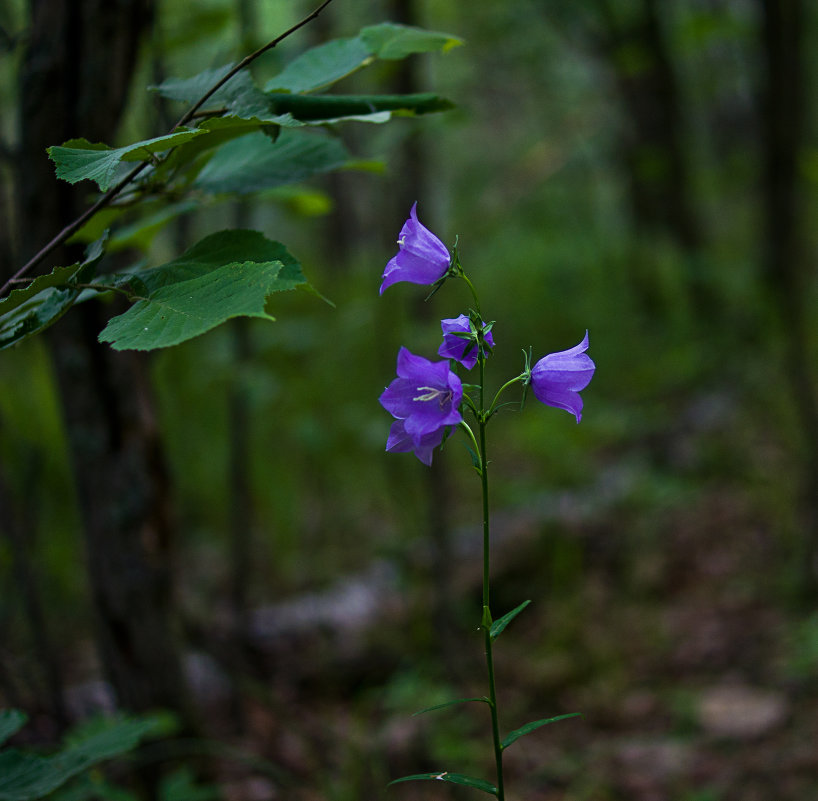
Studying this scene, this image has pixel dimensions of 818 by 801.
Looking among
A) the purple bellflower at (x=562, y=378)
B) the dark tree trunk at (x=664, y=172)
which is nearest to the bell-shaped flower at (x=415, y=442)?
the purple bellflower at (x=562, y=378)

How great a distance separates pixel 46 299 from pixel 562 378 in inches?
24.9

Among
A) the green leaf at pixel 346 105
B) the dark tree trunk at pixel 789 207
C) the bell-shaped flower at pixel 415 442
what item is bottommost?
the dark tree trunk at pixel 789 207

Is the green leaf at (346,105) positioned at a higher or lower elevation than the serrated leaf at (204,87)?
lower

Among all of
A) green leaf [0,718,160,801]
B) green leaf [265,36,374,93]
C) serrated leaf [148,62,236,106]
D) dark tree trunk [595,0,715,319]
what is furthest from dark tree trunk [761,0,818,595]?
green leaf [0,718,160,801]

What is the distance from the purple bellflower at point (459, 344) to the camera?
2.94 feet

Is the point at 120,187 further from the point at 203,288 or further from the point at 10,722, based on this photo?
the point at 10,722

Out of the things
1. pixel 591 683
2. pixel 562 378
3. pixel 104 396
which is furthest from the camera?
pixel 591 683

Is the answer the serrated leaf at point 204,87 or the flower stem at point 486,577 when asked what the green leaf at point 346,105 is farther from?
the flower stem at point 486,577

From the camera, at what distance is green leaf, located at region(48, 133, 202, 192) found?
739mm

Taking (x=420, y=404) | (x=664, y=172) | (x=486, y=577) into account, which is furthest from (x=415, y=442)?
(x=664, y=172)

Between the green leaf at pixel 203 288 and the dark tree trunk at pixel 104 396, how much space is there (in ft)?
2.11

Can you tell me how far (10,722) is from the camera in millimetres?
998

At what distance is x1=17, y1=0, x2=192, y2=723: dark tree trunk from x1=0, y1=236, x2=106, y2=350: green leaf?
599 millimetres

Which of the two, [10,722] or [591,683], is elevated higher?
[10,722]
